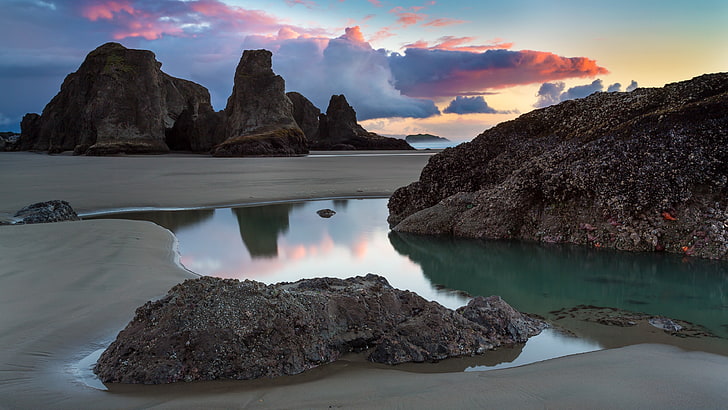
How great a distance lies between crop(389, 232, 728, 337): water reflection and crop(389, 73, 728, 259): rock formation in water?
421mm

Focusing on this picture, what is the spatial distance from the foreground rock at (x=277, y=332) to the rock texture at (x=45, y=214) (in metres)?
6.68

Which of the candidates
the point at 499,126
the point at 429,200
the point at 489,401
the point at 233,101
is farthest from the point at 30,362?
the point at 233,101

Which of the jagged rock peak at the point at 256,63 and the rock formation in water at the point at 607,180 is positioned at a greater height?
the jagged rock peak at the point at 256,63

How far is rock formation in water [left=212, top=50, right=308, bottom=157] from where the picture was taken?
1994 inches

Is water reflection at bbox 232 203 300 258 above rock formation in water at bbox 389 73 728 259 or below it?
below

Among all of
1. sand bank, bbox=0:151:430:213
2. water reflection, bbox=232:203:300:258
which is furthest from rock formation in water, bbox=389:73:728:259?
sand bank, bbox=0:151:430:213

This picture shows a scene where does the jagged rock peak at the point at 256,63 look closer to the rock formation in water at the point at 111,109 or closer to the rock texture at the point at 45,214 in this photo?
the rock formation in water at the point at 111,109

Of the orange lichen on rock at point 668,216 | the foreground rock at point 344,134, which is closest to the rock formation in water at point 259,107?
the foreground rock at point 344,134

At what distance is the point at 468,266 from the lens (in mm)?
6238

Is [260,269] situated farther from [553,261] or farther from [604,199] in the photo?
[604,199]

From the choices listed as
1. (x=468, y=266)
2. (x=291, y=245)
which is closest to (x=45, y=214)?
(x=291, y=245)

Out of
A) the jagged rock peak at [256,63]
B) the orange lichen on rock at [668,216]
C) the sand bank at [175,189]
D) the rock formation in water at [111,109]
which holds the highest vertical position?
the jagged rock peak at [256,63]

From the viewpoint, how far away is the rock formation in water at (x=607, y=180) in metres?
6.40

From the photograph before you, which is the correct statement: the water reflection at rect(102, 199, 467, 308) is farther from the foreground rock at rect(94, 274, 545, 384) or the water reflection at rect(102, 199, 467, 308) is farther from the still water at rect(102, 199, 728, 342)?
the foreground rock at rect(94, 274, 545, 384)
